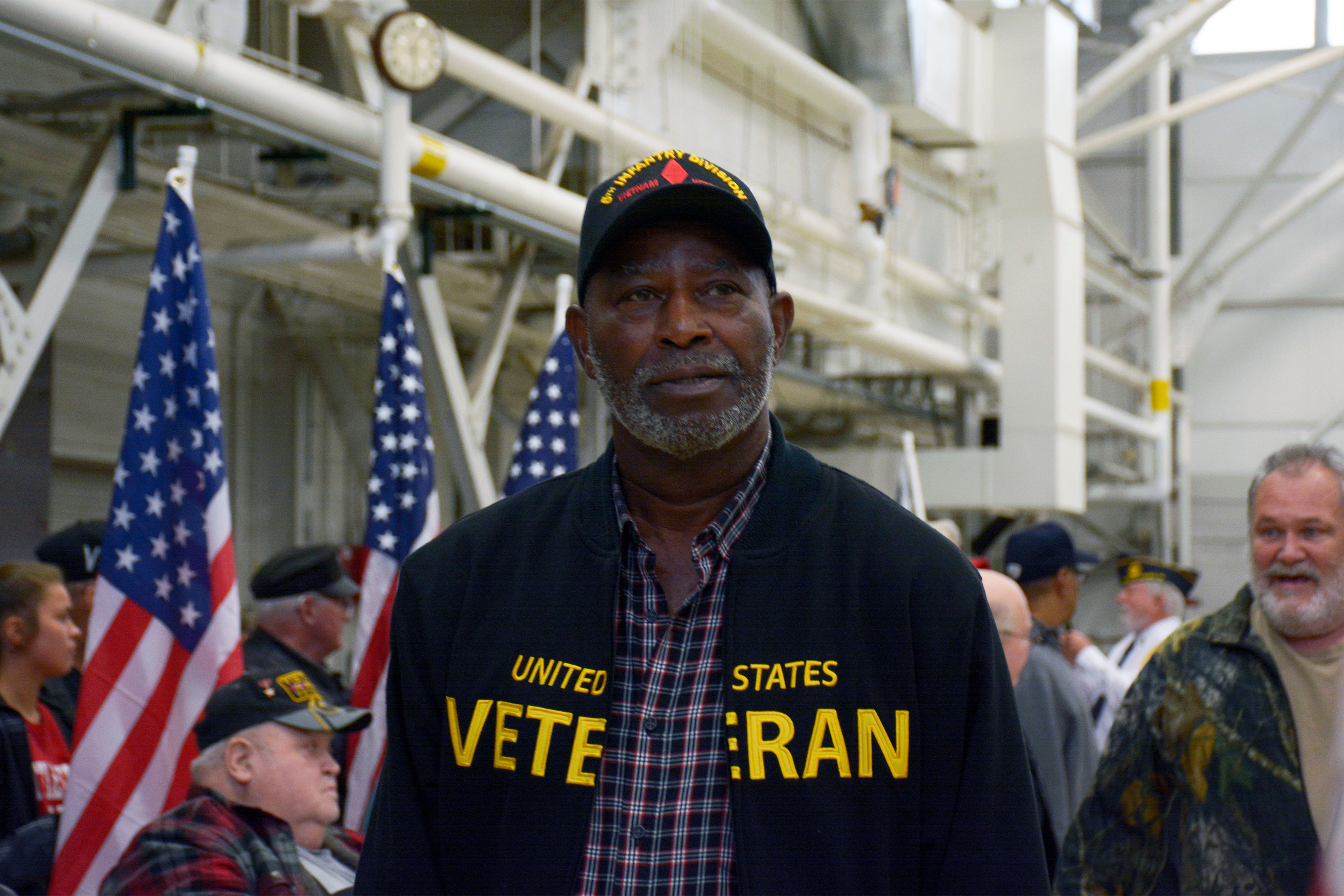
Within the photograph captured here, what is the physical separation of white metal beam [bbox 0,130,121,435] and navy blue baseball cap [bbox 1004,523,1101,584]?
4059mm

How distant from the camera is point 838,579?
1.72m

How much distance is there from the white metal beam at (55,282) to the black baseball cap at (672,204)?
3.96m

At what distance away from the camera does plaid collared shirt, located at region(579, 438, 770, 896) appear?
1653 mm

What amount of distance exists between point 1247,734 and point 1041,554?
3.53 m

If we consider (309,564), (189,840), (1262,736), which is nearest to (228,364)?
(309,564)

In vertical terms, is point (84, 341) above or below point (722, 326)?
above

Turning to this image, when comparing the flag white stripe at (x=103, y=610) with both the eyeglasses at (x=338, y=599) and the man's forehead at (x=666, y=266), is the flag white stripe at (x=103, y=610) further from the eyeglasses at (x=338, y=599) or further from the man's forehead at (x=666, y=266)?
the man's forehead at (x=666, y=266)

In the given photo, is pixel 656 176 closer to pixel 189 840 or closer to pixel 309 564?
pixel 189 840

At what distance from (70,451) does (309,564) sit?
10.8 feet

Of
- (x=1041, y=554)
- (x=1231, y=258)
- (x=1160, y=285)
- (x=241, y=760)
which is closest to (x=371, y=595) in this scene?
(x=241, y=760)

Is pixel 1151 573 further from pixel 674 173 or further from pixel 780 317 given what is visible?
pixel 674 173

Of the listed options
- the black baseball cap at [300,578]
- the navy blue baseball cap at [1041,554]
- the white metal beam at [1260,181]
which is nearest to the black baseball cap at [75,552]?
the black baseball cap at [300,578]

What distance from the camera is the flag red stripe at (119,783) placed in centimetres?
434

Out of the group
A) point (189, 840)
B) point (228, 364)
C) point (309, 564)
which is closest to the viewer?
point (189, 840)
